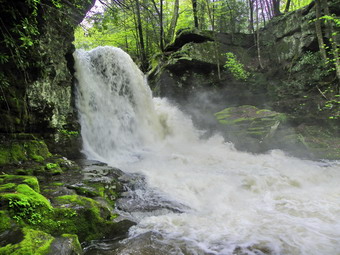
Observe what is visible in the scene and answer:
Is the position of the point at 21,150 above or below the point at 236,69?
below

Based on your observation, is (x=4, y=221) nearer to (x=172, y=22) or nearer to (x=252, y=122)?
(x=252, y=122)

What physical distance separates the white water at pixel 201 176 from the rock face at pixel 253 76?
157 cm

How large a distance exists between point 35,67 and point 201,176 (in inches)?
241

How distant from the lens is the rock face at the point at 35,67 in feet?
18.4

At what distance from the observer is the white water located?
3.93 m

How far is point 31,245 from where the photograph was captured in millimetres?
2496

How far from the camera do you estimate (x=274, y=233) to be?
13.1ft

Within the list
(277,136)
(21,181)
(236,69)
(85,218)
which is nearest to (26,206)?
(85,218)

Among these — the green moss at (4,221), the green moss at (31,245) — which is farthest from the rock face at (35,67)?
the green moss at (31,245)

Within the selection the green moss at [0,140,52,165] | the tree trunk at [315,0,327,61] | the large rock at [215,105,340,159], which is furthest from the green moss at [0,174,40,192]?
the tree trunk at [315,0,327,61]

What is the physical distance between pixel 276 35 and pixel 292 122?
286 inches

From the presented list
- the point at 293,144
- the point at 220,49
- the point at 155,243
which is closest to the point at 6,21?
the point at 155,243

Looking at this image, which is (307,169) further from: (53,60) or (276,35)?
(276,35)

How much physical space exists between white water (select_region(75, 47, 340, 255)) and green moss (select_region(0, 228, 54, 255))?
168 cm
